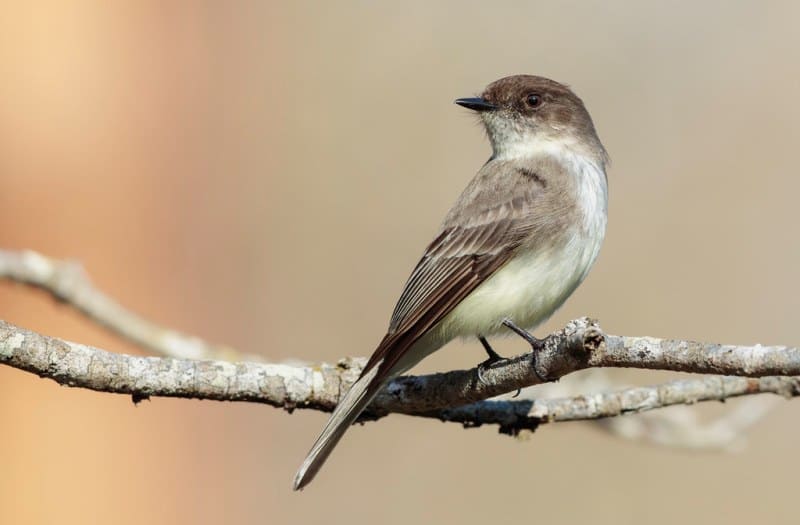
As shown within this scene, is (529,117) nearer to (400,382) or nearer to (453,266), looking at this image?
(453,266)

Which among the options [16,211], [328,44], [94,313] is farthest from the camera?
[328,44]

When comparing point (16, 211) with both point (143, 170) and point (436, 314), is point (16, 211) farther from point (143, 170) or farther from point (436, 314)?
point (436, 314)

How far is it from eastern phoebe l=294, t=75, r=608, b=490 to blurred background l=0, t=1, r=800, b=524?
2263 millimetres

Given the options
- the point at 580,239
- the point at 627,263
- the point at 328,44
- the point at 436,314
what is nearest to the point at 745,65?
the point at 627,263

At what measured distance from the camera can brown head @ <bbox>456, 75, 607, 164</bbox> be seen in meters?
5.52

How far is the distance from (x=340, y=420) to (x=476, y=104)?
6.94ft

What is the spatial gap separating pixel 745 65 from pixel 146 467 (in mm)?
6268

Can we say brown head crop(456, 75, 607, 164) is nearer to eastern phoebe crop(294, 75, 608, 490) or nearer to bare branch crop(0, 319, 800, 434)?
eastern phoebe crop(294, 75, 608, 490)

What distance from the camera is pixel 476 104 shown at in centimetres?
555

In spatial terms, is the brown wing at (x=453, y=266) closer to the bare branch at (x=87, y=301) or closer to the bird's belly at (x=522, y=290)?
the bird's belly at (x=522, y=290)

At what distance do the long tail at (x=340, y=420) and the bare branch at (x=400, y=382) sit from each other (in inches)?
4.8

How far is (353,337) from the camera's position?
8250 millimetres

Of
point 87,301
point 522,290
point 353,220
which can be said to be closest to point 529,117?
point 522,290

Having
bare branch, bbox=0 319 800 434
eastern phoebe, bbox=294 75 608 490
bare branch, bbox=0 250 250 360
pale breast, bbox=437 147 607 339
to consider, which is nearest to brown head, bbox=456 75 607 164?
eastern phoebe, bbox=294 75 608 490
